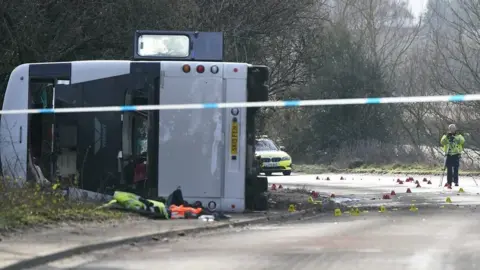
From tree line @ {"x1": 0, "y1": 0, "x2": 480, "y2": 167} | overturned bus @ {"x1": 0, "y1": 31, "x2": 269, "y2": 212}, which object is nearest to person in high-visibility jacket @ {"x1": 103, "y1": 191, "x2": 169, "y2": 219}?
overturned bus @ {"x1": 0, "y1": 31, "x2": 269, "y2": 212}

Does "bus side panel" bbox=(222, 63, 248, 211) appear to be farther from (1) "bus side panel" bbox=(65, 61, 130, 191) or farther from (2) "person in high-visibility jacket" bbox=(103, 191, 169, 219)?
(1) "bus side panel" bbox=(65, 61, 130, 191)

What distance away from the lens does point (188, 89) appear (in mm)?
14477

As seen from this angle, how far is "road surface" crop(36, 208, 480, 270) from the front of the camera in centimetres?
942

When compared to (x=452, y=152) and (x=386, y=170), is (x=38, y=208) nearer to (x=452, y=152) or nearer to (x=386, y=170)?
(x=452, y=152)

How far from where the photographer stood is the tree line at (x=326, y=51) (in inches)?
742

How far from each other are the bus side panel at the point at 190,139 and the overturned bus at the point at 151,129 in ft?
0.05

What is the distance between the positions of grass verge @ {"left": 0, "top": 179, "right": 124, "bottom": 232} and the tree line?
5549 millimetres

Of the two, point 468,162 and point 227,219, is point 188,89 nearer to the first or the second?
point 227,219

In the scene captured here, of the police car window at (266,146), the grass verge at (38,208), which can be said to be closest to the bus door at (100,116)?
the grass verge at (38,208)

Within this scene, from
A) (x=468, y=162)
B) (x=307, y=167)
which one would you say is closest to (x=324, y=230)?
(x=468, y=162)

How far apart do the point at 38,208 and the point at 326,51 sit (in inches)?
1165

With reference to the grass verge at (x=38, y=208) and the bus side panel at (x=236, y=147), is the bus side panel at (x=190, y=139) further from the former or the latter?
the grass verge at (x=38, y=208)

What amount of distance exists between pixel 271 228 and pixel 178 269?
429 cm

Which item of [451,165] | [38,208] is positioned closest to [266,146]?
[451,165]
